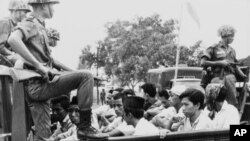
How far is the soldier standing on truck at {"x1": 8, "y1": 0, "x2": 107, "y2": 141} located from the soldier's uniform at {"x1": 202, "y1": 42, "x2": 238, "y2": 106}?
122 inches

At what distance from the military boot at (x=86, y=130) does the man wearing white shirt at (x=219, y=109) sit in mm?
1278

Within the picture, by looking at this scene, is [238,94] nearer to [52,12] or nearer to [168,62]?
[52,12]

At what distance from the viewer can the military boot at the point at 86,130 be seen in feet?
9.77

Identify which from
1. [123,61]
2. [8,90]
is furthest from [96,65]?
[8,90]

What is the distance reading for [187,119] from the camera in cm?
401

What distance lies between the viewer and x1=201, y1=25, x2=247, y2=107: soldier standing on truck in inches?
229

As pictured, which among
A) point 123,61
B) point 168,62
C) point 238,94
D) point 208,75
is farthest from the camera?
point 123,61

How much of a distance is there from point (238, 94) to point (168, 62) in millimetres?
30369

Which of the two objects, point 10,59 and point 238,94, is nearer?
point 10,59

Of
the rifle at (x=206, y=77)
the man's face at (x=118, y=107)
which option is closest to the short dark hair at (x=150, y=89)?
the man's face at (x=118, y=107)

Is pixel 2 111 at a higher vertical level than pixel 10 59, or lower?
lower

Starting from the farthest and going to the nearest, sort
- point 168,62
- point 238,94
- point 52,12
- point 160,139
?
1. point 168,62
2. point 238,94
3. point 52,12
4. point 160,139

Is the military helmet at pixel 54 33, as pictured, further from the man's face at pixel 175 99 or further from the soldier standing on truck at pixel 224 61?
the soldier standing on truck at pixel 224 61

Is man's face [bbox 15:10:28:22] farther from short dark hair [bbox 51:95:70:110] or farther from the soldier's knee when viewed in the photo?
the soldier's knee
